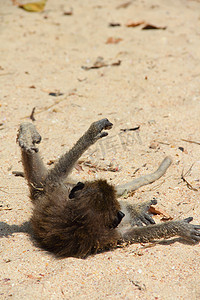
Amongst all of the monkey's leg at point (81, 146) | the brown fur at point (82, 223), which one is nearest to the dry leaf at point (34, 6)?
the monkey's leg at point (81, 146)

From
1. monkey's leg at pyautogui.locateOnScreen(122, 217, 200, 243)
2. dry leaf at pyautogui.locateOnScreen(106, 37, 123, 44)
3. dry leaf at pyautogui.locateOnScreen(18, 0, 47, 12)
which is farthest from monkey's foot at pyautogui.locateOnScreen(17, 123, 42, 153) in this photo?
dry leaf at pyautogui.locateOnScreen(18, 0, 47, 12)

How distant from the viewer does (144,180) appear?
15.6 feet

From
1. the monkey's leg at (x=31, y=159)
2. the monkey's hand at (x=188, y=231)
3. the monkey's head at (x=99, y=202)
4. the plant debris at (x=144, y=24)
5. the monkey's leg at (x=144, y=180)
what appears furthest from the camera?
the plant debris at (x=144, y=24)

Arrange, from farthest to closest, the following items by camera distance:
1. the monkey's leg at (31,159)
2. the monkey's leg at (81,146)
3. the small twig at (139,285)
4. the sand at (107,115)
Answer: the monkey's leg at (81,146), the monkey's leg at (31,159), the sand at (107,115), the small twig at (139,285)

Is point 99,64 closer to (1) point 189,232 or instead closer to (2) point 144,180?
(2) point 144,180

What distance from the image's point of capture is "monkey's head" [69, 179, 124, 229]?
139 inches

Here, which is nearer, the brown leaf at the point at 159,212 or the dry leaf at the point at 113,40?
the brown leaf at the point at 159,212

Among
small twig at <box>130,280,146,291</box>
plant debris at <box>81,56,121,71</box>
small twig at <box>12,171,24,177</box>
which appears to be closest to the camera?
small twig at <box>130,280,146,291</box>

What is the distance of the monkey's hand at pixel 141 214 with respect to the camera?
4.25 meters

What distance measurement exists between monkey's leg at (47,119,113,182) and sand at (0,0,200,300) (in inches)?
28.0

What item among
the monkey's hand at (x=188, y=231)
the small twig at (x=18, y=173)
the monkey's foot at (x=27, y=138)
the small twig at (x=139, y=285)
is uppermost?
the monkey's foot at (x=27, y=138)

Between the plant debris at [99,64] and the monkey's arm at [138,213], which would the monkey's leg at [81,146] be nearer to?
the monkey's arm at [138,213]

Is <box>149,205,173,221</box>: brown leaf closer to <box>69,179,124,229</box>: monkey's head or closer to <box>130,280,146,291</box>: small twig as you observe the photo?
<box>69,179,124,229</box>: monkey's head

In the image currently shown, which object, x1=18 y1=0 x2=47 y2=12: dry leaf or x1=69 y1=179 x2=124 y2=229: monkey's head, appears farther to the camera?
x1=18 y1=0 x2=47 y2=12: dry leaf
